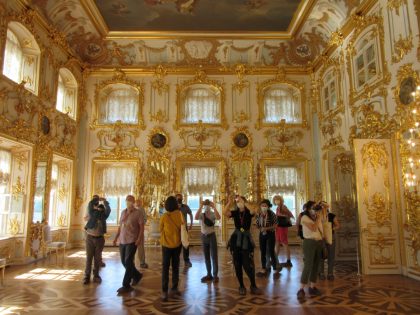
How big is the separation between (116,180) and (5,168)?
4.34 m

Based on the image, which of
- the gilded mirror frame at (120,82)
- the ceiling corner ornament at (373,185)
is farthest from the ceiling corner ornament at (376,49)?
the gilded mirror frame at (120,82)

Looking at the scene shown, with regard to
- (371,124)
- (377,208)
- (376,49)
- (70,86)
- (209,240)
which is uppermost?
(70,86)

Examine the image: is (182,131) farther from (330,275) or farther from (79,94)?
(330,275)

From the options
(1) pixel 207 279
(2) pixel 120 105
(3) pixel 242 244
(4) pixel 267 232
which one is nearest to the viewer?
(3) pixel 242 244

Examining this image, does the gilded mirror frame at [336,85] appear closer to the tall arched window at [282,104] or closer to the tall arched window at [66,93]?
the tall arched window at [282,104]

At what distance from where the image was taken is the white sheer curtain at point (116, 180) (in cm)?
1217

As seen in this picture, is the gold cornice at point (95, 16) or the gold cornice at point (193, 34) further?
the gold cornice at point (193, 34)

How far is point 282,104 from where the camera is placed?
1309 cm

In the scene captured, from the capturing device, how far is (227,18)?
10906 mm

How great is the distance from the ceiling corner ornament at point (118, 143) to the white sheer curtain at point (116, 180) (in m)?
0.49

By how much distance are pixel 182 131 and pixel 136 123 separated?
1.80m

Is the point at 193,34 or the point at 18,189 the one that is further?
the point at 193,34

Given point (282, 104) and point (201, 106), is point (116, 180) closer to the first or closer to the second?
point (201, 106)

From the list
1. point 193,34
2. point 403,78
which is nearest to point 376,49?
point 403,78
